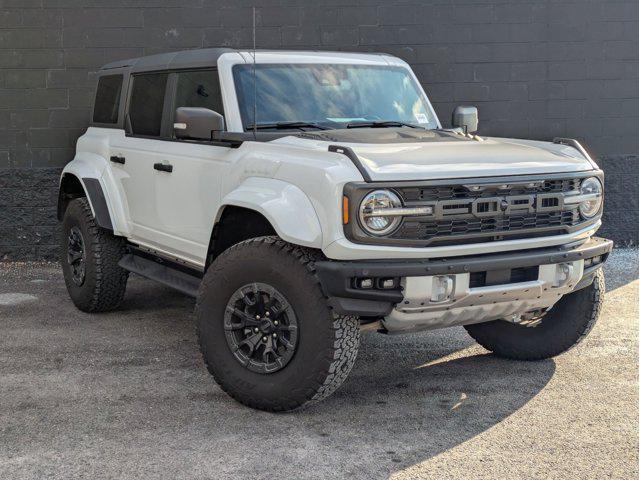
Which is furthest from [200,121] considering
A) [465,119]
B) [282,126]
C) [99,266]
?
[99,266]

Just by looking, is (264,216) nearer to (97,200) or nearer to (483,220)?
(483,220)

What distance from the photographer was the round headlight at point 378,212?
14.4 ft

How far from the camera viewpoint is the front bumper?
4.38m

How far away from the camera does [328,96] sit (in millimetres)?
5773

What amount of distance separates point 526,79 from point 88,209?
5.09 meters

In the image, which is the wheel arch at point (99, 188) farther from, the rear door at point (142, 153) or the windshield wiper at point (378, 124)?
the windshield wiper at point (378, 124)


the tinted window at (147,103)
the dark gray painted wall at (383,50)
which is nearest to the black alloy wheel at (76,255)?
the tinted window at (147,103)

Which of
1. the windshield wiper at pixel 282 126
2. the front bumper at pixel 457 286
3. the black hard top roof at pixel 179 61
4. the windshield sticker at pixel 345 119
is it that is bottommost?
the front bumper at pixel 457 286

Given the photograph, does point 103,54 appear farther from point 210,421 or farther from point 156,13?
point 210,421

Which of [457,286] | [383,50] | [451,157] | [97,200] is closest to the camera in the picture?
[457,286]

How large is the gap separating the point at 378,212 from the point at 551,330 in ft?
5.87

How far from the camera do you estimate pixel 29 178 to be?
949 cm

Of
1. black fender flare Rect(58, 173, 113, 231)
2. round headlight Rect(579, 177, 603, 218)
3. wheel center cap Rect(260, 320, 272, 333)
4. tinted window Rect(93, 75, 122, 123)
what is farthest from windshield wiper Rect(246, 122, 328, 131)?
tinted window Rect(93, 75, 122, 123)

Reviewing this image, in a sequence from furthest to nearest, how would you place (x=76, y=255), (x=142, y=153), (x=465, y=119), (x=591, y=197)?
1. (x=76, y=255)
2. (x=142, y=153)
3. (x=465, y=119)
4. (x=591, y=197)
